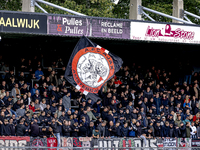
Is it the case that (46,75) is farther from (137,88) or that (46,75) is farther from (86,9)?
(86,9)

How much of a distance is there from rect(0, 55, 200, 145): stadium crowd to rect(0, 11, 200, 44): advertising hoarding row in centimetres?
304

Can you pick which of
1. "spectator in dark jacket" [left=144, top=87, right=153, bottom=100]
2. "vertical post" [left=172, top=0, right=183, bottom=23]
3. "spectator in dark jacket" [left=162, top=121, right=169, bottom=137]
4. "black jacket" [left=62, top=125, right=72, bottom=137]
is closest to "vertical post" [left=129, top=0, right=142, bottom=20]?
"vertical post" [left=172, top=0, right=183, bottom=23]

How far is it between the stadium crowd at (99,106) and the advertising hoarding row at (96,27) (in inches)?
120

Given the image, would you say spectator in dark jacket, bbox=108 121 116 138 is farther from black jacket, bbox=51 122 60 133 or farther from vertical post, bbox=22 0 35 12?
vertical post, bbox=22 0 35 12

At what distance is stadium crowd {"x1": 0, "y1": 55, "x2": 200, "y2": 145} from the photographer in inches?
713

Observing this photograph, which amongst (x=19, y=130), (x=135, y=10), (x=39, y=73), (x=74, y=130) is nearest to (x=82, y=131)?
(x=74, y=130)

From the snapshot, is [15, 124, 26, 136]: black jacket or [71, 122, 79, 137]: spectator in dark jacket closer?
[15, 124, 26, 136]: black jacket

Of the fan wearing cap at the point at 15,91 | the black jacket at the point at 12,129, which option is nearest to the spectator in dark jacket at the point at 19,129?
the black jacket at the point at 12,129

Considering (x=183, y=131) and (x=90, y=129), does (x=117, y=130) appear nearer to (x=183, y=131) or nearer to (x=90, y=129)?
(x=90, y=129)

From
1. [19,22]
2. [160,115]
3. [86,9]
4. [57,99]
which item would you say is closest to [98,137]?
[57,99]

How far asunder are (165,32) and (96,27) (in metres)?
Result: 3.40

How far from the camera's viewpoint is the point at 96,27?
1847 centimetres

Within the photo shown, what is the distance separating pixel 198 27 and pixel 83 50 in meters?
6.22

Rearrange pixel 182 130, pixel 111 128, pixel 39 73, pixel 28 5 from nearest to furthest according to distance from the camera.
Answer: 1. pixel 28 5
2. pixel 111 128
3. pixel 39 73
4. pixel 182 130
